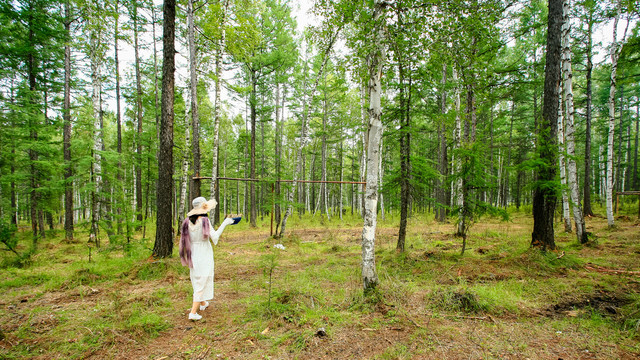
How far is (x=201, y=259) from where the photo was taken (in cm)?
419

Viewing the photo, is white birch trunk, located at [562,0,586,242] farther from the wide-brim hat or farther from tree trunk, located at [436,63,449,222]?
the wide-brim hat

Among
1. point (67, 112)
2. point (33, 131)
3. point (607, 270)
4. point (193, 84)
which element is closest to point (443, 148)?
point (607, 270)

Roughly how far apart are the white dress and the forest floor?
0.45 metres

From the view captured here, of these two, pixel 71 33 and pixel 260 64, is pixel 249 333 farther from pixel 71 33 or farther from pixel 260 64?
pixel 71 33

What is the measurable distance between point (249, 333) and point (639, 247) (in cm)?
1098

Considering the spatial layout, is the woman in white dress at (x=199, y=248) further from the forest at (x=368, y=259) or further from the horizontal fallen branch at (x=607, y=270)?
the horizontal fallen branch at (x=607, y=270)

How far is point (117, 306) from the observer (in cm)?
400

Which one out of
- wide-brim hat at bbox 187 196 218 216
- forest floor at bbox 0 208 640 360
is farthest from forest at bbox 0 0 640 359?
wide-brim hat at bbox 187 196 218 216

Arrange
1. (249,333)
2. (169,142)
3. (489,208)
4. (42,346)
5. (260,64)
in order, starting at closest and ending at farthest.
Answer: (42,346)
(249,333)
(489,208)
(169,142)
(260,64)

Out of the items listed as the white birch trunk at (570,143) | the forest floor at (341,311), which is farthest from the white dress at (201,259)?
the white birch trunk at (570,143)

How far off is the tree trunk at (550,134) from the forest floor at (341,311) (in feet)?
1.91

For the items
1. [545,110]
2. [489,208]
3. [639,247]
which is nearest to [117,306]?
[489,208]

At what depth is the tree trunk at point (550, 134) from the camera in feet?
20.9

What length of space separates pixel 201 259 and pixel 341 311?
2556 millimetres
